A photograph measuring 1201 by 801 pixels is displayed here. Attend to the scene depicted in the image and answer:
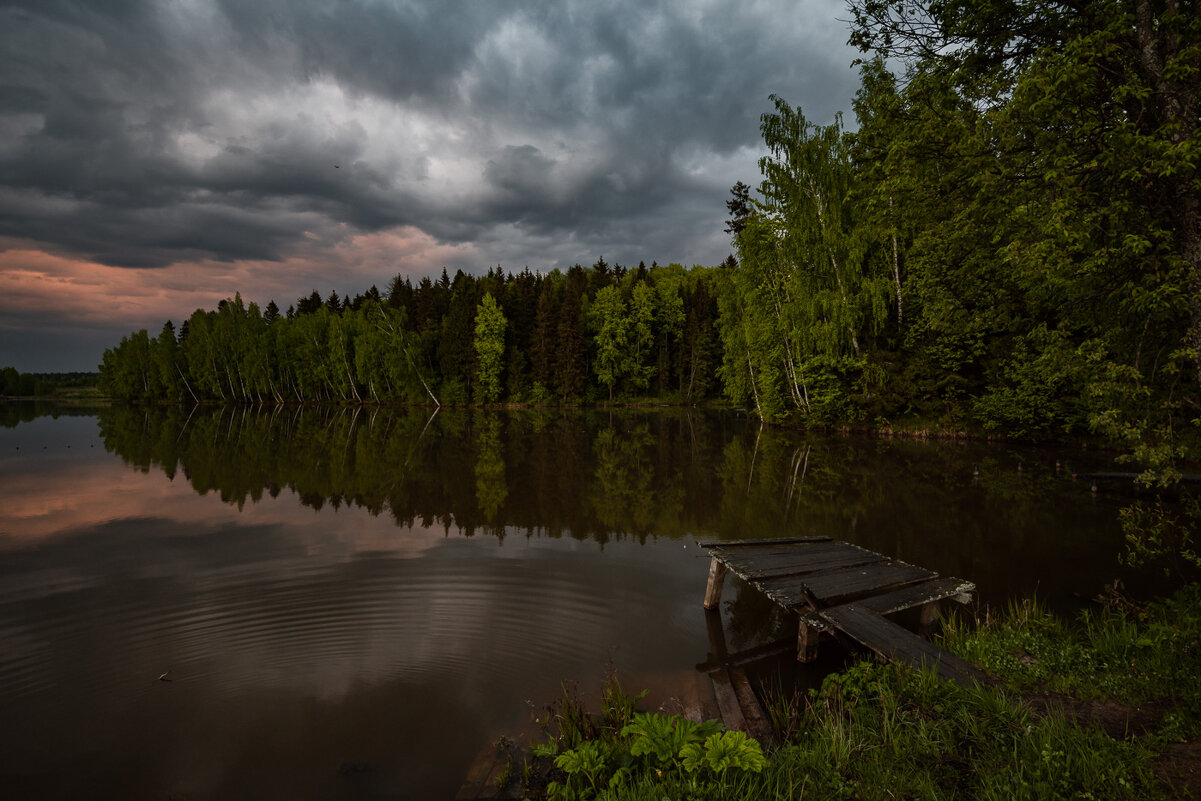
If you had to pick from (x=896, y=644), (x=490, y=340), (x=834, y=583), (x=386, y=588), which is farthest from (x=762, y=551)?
(x=490, y=340)

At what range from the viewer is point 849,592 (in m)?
7.18

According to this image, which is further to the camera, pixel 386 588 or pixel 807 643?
pixel 386 588

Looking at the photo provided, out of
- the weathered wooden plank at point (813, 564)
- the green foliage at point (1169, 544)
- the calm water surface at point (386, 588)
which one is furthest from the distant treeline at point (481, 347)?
the weathered wooden plank at point (813, 564)

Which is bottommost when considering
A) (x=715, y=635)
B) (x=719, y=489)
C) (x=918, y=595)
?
(x=715, y=635)

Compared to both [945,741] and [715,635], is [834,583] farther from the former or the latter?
[945,741]

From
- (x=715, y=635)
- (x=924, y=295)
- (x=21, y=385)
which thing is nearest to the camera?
(x=715, y=635)

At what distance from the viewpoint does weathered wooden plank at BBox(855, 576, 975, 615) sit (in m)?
6.94

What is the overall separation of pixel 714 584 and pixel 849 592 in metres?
2.10

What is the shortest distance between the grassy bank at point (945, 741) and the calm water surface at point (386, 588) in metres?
1.77

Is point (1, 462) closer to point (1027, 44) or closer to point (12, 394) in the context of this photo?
point (1027, 44)

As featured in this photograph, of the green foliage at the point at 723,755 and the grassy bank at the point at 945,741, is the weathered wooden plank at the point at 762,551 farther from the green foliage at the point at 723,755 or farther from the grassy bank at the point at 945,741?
the green foliage at the point at 723,755

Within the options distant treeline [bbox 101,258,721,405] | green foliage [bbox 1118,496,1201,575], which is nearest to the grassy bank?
green foliage [bbox 1118,496,1201,575]

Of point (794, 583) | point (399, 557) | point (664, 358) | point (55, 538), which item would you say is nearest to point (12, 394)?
point (664, 358)

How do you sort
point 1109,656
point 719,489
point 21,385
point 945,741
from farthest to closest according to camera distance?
point 21,385
point 719,489
point 1109,656
point 945,741
